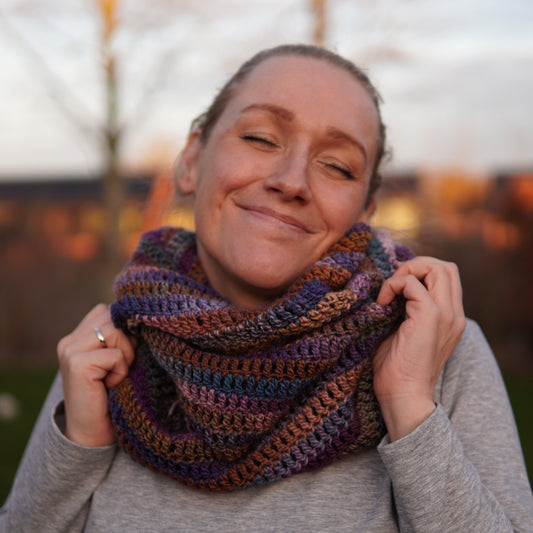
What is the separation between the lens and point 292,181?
1.68 metres

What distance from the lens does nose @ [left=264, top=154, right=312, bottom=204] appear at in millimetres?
1682

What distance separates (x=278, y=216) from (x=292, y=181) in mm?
111

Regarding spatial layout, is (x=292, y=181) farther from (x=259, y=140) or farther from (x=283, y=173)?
(x=259, y=140)

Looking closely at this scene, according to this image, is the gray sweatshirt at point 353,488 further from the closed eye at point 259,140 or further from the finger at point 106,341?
the closed eye at point 259,140

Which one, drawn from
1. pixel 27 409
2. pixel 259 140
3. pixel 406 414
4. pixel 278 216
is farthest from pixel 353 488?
pixel 27 409

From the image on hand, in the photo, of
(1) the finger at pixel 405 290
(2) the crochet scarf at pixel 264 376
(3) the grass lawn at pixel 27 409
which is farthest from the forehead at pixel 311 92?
(3) the grass lawn at pixel 27 409

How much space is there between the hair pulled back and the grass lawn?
3.45 m

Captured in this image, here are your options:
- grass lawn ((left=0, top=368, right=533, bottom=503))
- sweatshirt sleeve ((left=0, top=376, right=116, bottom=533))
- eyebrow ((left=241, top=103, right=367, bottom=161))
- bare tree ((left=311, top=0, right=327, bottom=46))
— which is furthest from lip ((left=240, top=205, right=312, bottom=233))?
bare tree ((left=311, top=0, right=327, bottom=46))

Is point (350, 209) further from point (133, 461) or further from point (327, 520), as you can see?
point (133, 461)

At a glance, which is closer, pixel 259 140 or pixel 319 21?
pixel 259 140

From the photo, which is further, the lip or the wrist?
the lip

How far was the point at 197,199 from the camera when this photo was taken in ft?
6.20

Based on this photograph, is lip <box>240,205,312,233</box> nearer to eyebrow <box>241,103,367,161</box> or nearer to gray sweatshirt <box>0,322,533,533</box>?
eyebrow <box>241,103,367,161</box>

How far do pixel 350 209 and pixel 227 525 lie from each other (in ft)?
3.29
